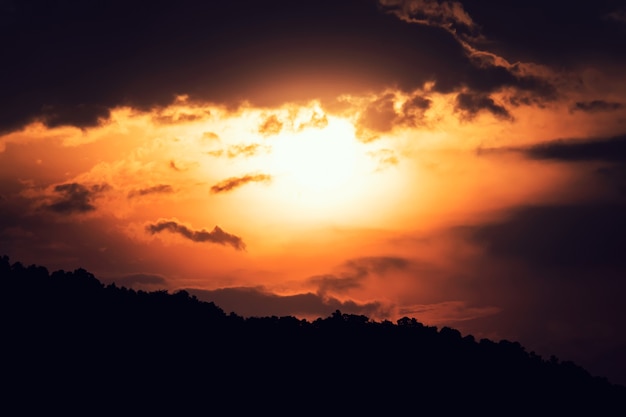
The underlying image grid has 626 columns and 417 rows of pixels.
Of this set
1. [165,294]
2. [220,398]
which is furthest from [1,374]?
[165,294]

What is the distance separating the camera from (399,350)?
183 metres

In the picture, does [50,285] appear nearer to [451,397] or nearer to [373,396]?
[373,396]

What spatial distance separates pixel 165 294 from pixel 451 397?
5674 centimetres

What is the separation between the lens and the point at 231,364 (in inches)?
6206

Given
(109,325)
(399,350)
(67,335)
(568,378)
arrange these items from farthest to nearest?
(568,378)
(399,350)
(109,325)
(67,335)

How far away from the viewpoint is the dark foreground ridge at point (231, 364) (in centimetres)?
13525

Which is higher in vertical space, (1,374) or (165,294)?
(165,294)

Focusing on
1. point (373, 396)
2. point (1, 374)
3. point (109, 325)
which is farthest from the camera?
point (373, 396)

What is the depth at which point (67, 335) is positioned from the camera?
142250 mm

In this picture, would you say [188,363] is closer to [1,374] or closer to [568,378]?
[1,374]

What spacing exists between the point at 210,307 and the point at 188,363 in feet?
73.0

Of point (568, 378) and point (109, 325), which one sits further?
point (568, 378)

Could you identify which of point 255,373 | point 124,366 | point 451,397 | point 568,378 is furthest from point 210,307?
point 568,378

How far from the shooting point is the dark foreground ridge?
13525 centimetres
